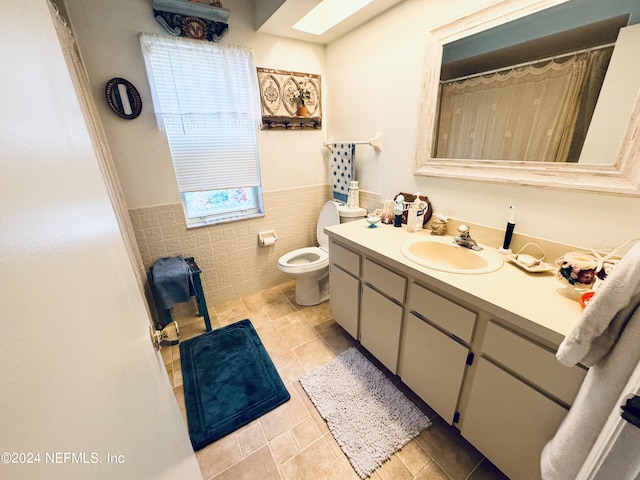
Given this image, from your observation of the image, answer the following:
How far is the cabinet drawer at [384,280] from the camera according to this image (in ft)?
4.34

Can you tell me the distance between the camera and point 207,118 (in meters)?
1.92

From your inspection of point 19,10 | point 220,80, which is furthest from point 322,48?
point 19,10

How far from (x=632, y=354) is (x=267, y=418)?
1496 mm

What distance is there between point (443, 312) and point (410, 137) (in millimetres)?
1191

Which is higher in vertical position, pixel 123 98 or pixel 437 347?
pixel 123 98

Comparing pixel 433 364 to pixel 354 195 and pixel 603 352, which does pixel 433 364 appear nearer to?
pixel 603 352

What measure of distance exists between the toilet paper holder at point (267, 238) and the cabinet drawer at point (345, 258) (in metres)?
0.83

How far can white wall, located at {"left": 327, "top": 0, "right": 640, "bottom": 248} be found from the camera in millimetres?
1088

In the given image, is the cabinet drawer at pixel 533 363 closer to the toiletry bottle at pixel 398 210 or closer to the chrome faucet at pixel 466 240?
the chrome faucet at pixel 466 240

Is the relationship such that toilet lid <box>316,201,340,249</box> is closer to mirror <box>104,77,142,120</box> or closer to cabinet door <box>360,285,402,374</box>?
cabinet door <box>360,285,402,374</box>

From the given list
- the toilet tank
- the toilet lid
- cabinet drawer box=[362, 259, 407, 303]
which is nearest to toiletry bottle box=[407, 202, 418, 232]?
cabinet drawer box=[362, 259, 407, 303]

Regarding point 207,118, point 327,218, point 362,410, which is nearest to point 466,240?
point 362,410

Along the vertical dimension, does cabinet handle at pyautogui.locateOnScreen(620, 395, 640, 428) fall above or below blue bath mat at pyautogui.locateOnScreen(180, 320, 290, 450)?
above

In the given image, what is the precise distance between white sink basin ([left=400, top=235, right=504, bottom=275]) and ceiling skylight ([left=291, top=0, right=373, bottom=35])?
5.47 feet
